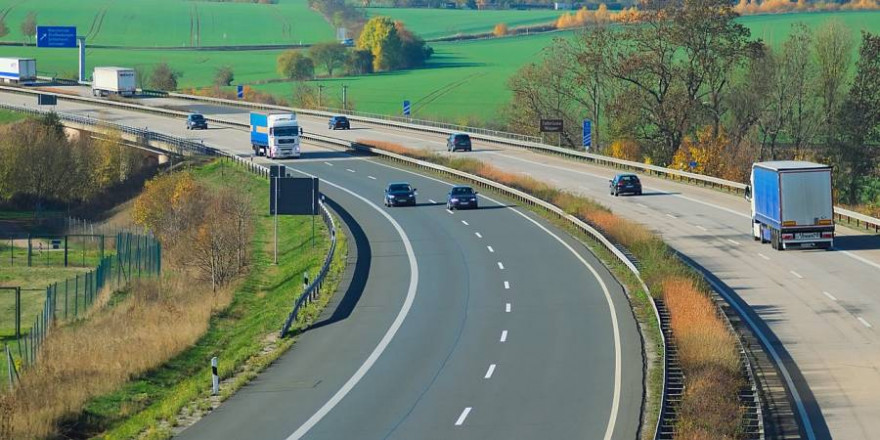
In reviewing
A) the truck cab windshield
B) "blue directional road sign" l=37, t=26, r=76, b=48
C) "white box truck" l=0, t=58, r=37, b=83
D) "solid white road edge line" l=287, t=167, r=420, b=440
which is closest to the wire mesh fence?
"solid white road edge line" l=287, t=167, r=420, b=440

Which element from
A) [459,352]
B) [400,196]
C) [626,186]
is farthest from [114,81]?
[459,352]

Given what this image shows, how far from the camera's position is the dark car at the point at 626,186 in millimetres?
76188

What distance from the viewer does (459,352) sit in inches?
1442

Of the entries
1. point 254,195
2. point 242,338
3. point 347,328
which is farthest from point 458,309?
point 254,195

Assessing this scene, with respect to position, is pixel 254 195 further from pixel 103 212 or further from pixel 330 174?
pixel 103 212

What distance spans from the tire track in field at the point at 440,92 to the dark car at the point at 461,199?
8843 centimetres

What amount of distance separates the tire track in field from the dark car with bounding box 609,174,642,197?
83.4m

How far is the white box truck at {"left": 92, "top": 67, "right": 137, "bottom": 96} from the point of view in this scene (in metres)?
144

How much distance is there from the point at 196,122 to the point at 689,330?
3459 inches

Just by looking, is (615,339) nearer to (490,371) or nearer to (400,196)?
(490,371)

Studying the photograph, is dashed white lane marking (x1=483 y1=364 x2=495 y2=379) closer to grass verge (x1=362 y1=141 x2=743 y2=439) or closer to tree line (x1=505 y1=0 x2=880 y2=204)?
grass verge (x1=362 y1=141 x2=743 y2=439)

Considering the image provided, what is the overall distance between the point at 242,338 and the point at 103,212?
56.3m

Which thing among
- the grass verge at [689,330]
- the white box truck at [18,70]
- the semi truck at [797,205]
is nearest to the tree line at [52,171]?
the grass verge at [689,330]

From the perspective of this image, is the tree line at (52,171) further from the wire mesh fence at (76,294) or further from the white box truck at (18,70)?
the white box truck at (18,70)
